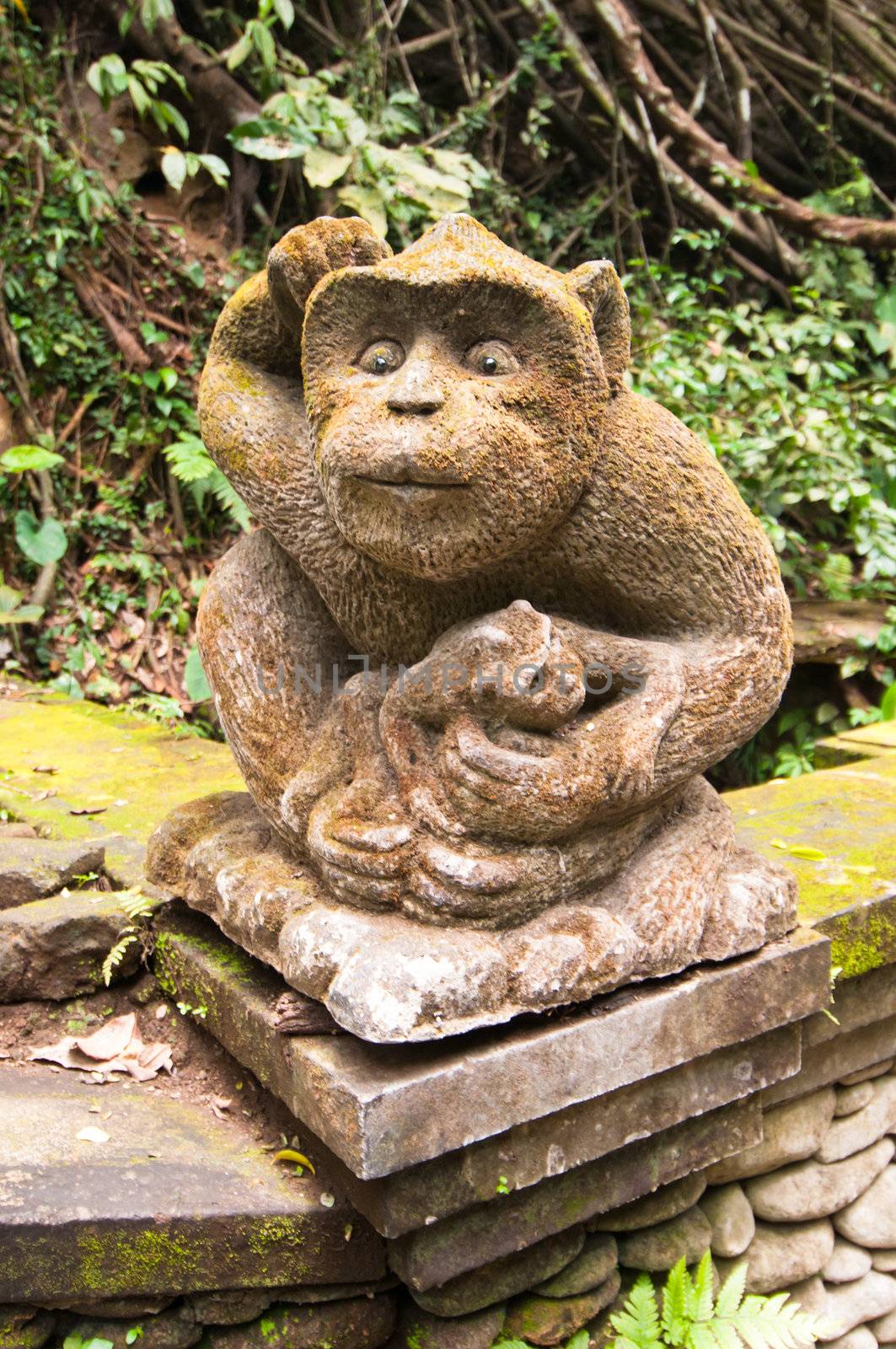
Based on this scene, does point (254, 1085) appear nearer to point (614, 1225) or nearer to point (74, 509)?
point (614, 1225)

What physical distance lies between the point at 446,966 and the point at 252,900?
42 cm

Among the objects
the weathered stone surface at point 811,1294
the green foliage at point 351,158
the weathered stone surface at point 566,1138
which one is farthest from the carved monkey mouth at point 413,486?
the green foliage at point 351,158

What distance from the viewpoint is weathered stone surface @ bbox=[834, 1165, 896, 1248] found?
7.45 feet

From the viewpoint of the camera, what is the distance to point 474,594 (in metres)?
1.80

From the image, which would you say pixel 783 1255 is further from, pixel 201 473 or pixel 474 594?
pixel 201 473

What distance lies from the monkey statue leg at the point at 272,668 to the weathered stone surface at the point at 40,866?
0.69m

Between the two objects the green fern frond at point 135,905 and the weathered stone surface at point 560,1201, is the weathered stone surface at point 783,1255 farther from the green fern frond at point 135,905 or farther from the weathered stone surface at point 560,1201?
the green fern frond at point 135,905

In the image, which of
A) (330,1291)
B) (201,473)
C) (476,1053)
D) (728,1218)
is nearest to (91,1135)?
(330,1291)

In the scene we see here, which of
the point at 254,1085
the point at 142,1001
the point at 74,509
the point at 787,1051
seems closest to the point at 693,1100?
the point at 787,1051

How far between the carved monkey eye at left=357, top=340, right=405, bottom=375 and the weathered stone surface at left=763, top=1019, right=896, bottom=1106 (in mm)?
1530

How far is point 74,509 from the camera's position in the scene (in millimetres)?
5312

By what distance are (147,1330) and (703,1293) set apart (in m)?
0.89

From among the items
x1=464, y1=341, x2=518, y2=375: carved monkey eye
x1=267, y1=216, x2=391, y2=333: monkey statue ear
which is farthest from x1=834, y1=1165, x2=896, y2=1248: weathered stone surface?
x1=267, y1=216, x2=391, y2=333: monkey statue ear

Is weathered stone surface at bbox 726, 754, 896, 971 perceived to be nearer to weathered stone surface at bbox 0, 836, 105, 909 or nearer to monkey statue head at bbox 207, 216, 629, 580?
monkey statue head at bbox 207, 216, 629, 580
